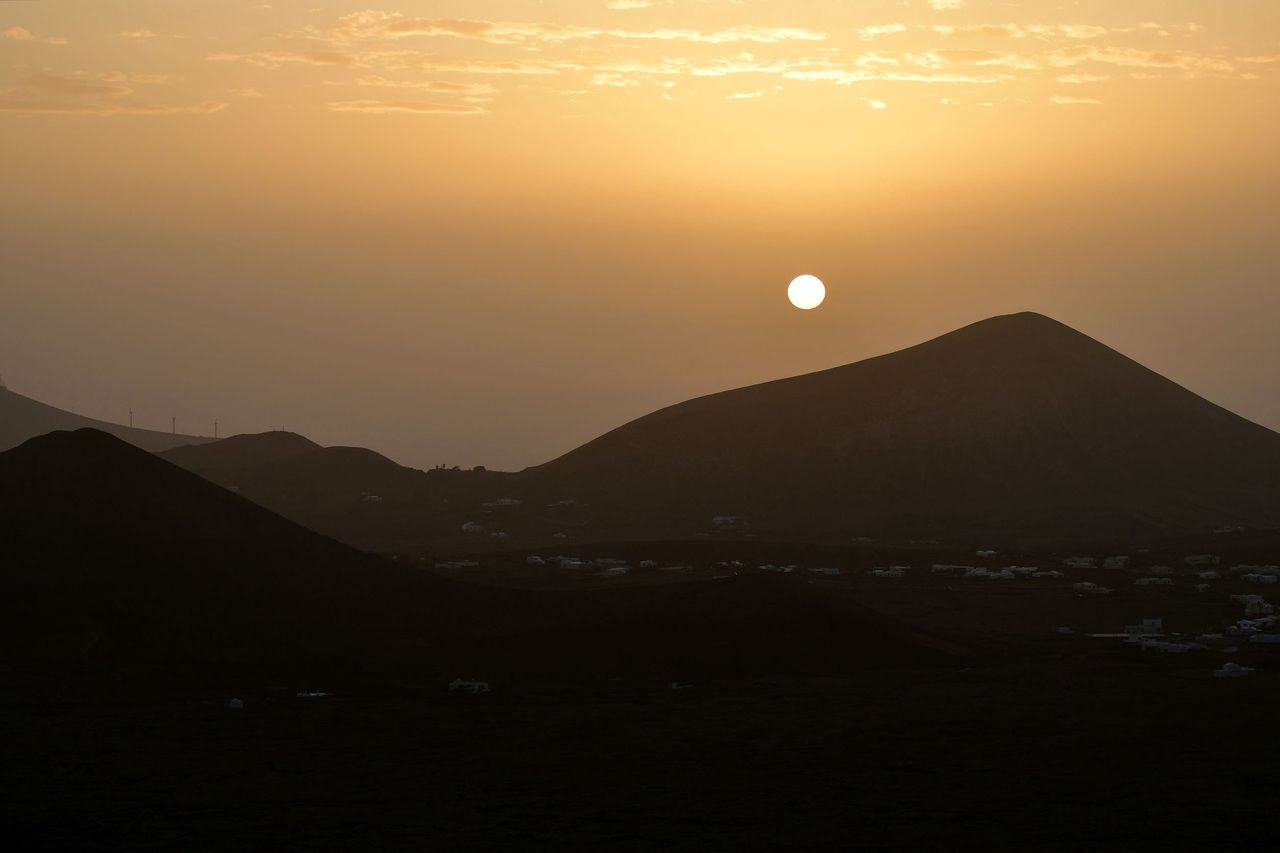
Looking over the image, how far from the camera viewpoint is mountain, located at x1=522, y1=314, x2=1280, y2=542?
466 ft

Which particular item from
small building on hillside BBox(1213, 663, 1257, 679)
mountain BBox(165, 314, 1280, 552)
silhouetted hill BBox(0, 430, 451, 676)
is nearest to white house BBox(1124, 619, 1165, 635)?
small building on hillside BBox(1213, 663, 1257, 679)

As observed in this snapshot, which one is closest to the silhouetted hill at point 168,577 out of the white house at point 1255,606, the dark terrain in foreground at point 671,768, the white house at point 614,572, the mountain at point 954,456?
the dark terrain in foreground at point 671,768

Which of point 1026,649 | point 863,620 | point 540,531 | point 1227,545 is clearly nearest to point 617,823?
point 863,620

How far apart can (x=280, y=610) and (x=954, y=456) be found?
10263 cm

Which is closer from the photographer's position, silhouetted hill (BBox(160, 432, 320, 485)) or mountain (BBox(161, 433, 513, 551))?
mountain (BBox(161, 433, 513, 551))

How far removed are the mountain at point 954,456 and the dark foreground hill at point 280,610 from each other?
7321 centimetres

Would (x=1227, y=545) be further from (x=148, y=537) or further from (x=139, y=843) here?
(x=139, y=843)

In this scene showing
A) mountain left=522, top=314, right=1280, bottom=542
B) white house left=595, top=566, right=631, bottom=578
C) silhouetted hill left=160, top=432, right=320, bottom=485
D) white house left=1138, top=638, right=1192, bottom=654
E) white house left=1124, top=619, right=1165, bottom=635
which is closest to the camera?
white house left=1138, top=638, right=1192, bottom=654

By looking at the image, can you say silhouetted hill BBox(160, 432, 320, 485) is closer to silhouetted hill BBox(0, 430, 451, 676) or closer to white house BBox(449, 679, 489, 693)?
silhouetted hill BBox(0, 430, 451, 676)

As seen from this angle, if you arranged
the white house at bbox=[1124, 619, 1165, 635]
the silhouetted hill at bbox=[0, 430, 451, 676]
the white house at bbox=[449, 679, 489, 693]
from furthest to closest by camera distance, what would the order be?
1. the white house at bbox=[1124, 619, 1165, 635]
2. the silhouetted hill at bbox=[0, 430, 451, 676]
3. the white house at bbox=[449, 679, 489, 693]

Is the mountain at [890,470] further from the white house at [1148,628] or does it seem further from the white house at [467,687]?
the white house at [467,687]

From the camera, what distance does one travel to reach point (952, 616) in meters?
78.9

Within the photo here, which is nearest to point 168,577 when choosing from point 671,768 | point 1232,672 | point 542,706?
point 542,706

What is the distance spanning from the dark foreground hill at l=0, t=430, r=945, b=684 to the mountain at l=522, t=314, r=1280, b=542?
7321 cm
